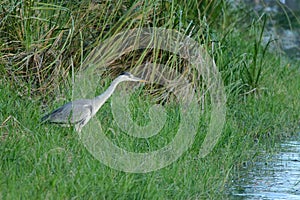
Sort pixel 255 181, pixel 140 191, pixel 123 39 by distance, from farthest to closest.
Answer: pixel 123 39 → pixel 255 181 → pixel 140 191

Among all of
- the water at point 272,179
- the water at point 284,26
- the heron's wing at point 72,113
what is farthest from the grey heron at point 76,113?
the water at point 284,26

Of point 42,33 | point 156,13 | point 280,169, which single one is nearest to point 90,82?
point 42,33

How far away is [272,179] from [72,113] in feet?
4.89

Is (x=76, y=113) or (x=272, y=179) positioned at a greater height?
(x=76, y=113)

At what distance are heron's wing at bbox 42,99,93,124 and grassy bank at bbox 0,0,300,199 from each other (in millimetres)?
92

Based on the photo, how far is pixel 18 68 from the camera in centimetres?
684

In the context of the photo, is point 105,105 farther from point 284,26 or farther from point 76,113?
point 284,26

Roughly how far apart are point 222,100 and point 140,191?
2.84 meters

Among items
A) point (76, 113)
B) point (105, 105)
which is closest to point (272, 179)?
point (76, 113)

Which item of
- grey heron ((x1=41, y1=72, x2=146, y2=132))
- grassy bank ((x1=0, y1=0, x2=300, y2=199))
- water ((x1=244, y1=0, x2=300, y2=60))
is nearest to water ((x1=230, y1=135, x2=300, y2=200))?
grassy bank ((x1=0, y1=0, x2=300, y2=199))

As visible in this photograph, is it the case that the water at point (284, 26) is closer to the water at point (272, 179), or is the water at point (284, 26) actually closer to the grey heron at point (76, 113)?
the water at point (272, 179)

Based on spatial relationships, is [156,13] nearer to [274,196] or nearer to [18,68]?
[18,68]

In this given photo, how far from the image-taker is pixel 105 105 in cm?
680

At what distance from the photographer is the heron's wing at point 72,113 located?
563 cm
